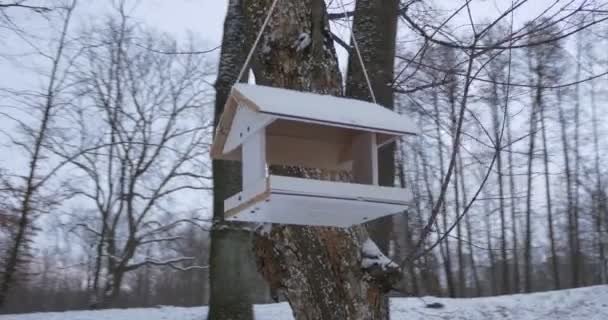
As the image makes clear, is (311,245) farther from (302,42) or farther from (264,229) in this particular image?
(302,42)

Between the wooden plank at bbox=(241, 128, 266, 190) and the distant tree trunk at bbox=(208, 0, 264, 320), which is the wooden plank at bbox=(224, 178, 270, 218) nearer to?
the wooden plank at bbox=(241, 128, 266, 190)

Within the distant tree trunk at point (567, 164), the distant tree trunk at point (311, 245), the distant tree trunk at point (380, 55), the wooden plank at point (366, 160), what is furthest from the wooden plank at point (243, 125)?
the distant tree trunk at point (567, 164)

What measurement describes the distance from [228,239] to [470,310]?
6234mm

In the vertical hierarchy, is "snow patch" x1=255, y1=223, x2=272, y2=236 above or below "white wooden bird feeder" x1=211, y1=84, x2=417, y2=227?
below

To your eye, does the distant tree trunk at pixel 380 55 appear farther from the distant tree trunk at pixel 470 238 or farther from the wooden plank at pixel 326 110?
the distant tree trunk at pixel 470 238

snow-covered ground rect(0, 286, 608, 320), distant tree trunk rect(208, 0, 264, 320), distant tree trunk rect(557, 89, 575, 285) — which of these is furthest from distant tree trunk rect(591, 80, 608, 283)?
distant tree trunk rect(208, 0, 264, 320)

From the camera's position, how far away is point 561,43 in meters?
4.31

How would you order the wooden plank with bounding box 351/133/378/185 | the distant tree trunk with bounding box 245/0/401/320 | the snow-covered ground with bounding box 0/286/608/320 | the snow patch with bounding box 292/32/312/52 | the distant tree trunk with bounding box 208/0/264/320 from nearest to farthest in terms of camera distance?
the wooden plank with bounding box 351/133/378/185
the distant tree trunk with bounding box 245/0/401/320
the snow patch with bounding box 292/32/312/52
the distant tree trunk with bounding box 208/0/264/320
the snow-covered ground with bounding box 0/286/608/320

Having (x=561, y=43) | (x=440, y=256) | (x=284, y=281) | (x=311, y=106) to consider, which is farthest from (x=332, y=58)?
(x=440, y=256)

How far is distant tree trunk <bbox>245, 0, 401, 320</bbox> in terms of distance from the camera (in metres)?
2.37

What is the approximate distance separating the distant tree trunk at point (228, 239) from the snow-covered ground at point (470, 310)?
2.06 meters

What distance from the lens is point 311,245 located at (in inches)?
95.4

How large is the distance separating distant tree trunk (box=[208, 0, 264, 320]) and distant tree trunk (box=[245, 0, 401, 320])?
4.05 m

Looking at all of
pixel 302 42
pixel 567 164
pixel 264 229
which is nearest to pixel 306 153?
pixel 264 229
